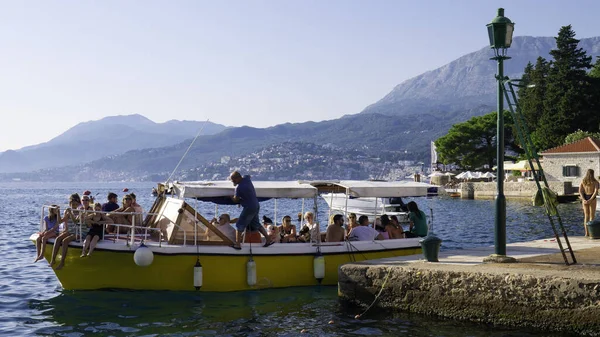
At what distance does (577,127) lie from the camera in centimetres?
6644

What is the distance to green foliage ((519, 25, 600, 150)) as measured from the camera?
2591 inches

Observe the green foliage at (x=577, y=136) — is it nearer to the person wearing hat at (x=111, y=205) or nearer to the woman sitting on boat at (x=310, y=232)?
the woman sitting on boat at (x=310, y=232)

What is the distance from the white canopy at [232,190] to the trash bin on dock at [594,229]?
22.8 feet

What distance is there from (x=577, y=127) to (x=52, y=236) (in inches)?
2449

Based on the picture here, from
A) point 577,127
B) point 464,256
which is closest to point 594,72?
point 577,127

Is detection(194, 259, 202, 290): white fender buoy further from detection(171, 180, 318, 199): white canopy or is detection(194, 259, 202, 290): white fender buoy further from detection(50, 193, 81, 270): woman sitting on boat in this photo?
detection(50, 193, 81, 270): woman sitting on boat

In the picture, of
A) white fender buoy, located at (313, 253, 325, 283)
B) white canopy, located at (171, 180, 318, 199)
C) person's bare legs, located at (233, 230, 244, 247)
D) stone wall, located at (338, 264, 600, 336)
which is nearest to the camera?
stone wall, located at (338, 264, 600, 336)

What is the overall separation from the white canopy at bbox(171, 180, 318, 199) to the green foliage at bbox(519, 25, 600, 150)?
57.1 metres

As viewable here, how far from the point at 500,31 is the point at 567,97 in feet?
190

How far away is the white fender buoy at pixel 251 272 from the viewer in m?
13.7

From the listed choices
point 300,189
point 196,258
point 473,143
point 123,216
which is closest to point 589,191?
point 300,189

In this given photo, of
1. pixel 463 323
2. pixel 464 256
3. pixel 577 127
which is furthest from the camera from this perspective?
pixel 577 127

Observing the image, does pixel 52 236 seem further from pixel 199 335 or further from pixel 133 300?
pixel 199 335

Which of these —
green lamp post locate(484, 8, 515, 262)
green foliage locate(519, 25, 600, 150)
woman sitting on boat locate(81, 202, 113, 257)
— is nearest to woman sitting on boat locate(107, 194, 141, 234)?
woman sitting on boat locate(81, 202, 113, 257)
